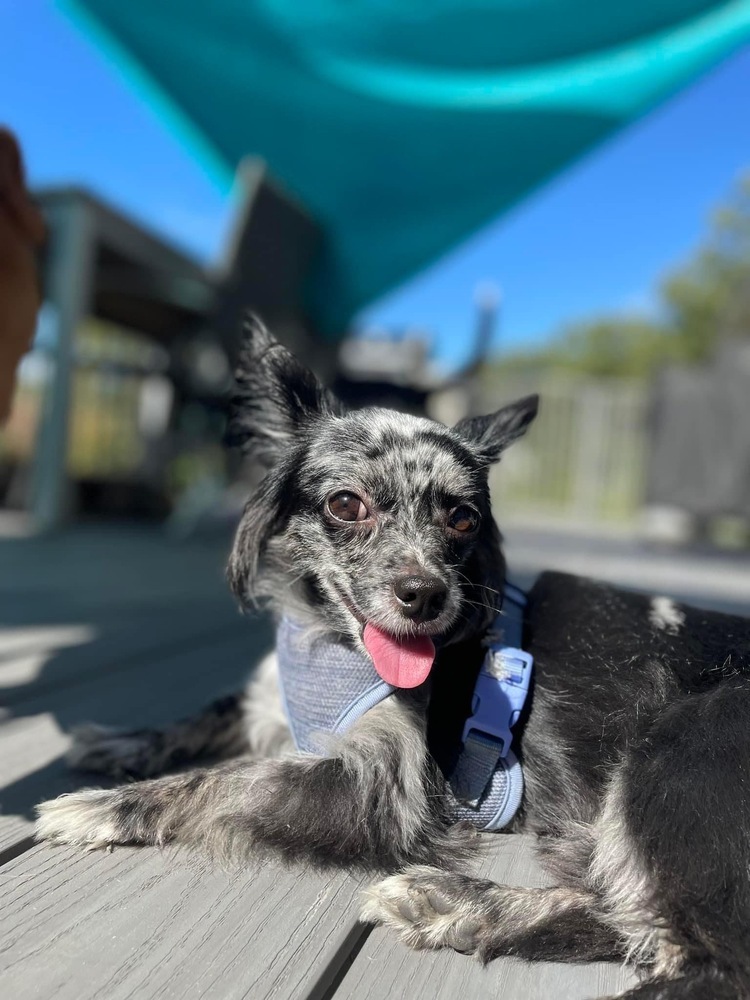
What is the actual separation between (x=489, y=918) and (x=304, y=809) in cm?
42

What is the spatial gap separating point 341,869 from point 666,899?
61 centimetres

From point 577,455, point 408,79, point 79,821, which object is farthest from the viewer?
point 577,455

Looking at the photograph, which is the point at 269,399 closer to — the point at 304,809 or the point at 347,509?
the point at 347,509

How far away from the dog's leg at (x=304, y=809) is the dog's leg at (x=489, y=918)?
0.13 meters

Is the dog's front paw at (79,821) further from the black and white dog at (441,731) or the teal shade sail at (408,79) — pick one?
the teal shade sail at (408,79)

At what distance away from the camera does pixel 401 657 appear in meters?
1.65

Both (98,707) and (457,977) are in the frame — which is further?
(98,707)

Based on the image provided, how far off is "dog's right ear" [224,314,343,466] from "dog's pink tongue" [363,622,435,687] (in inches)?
25.0

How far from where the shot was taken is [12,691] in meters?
2.30

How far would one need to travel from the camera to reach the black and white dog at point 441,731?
1.29 m

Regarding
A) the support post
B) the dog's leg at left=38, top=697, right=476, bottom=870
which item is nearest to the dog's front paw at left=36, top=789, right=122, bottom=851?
the dog's leg at left=38, top=697, right=476, bottom=870

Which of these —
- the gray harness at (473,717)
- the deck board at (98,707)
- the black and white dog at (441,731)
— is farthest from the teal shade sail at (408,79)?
the gray harness at (473,717)

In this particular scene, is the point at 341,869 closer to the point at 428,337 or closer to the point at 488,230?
the point at 488,230

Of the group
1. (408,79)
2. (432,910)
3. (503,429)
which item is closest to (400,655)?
(432,910)
